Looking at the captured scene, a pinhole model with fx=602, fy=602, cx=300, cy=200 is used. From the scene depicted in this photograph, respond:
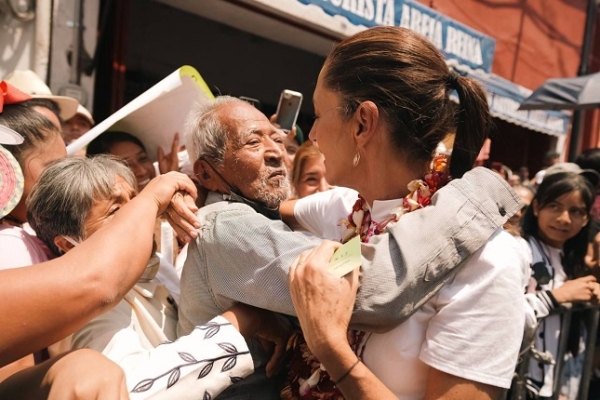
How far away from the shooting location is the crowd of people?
4.28ft

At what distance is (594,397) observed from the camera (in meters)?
4.12

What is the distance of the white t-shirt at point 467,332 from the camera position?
1.37 m

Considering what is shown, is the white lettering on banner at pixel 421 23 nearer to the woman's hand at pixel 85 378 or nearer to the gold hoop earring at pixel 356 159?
the gold hoop earring at pixel 356 159

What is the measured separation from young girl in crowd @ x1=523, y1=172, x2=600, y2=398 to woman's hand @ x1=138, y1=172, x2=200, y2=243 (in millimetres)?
2307

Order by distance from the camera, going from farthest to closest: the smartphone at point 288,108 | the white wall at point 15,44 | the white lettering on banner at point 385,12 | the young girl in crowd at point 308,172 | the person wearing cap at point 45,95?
the white lettering on banner at point 385,12 < the white wall at point 15,44 < the young girl in crowd at point 308,172 < the smartphone at point 288,108 < the person wearing cap at point 45,95

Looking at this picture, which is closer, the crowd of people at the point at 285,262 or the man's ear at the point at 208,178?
the crowd of people at the point at 285,262

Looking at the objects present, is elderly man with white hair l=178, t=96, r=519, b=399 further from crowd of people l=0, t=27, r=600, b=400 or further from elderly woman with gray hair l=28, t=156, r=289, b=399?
elderly woman with gray hair l=28, t=156, r=289, b=399

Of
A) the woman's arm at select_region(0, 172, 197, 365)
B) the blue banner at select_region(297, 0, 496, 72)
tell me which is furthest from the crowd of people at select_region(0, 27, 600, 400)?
the blue banner at select_region(297, 0, 496, 72)

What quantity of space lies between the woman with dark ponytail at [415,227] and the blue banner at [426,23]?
4.34 meters

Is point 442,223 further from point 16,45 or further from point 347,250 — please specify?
point 16,45

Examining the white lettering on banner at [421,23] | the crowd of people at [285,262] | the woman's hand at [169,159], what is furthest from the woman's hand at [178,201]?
the white lettering on banner at [421,23]

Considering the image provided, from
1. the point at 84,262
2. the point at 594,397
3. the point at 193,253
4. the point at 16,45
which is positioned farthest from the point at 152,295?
the point at 594,397

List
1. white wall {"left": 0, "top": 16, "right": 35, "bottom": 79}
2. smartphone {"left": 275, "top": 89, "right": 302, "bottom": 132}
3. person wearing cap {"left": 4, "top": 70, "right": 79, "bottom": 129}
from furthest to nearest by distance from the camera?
1. white wall {"left": 0, "top": 16, "right": 35, "bottom": 79}
2. smartphone {"left": 275, "top": 89, "right": 302, "bottom": 132}
3. person wearing cap {"left": 4, "top": 70, "right": 79, "bottom": 129}

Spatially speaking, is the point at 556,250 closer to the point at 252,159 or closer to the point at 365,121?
the point at 252,159
